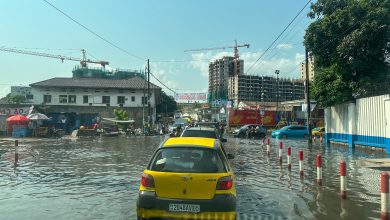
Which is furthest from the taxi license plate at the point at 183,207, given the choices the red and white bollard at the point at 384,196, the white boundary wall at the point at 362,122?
the white boundary wall at the point at 362,122

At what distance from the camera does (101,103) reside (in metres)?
72.6

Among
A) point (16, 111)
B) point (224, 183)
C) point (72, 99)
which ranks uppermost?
point (72, 99)

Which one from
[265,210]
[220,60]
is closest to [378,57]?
[265,210]

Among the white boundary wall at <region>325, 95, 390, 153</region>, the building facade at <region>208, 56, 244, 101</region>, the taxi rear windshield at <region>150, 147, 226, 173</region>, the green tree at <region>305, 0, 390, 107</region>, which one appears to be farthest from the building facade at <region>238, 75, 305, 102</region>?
the taxi rear windshield at <region>150, 147, 226, 173</region>

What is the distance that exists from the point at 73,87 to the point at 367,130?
56.8 m

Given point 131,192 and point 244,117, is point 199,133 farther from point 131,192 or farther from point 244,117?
point 244,117

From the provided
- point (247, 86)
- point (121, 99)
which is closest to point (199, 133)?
point (121, 99)

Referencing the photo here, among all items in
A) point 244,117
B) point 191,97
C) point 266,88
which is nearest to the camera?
point 244,117

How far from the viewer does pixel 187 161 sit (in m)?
7.30

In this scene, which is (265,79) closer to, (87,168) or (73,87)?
(73,87)

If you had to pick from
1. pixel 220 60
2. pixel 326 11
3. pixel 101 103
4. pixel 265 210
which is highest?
pixel 220 60

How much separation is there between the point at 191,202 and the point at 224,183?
2.08 feet

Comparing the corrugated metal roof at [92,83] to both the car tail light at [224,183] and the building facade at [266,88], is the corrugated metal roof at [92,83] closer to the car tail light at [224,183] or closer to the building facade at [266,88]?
the building facade at [266,88]

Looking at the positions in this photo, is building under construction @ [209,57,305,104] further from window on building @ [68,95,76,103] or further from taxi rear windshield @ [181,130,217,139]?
taxi rear windshield @ [181,130,217,139]
